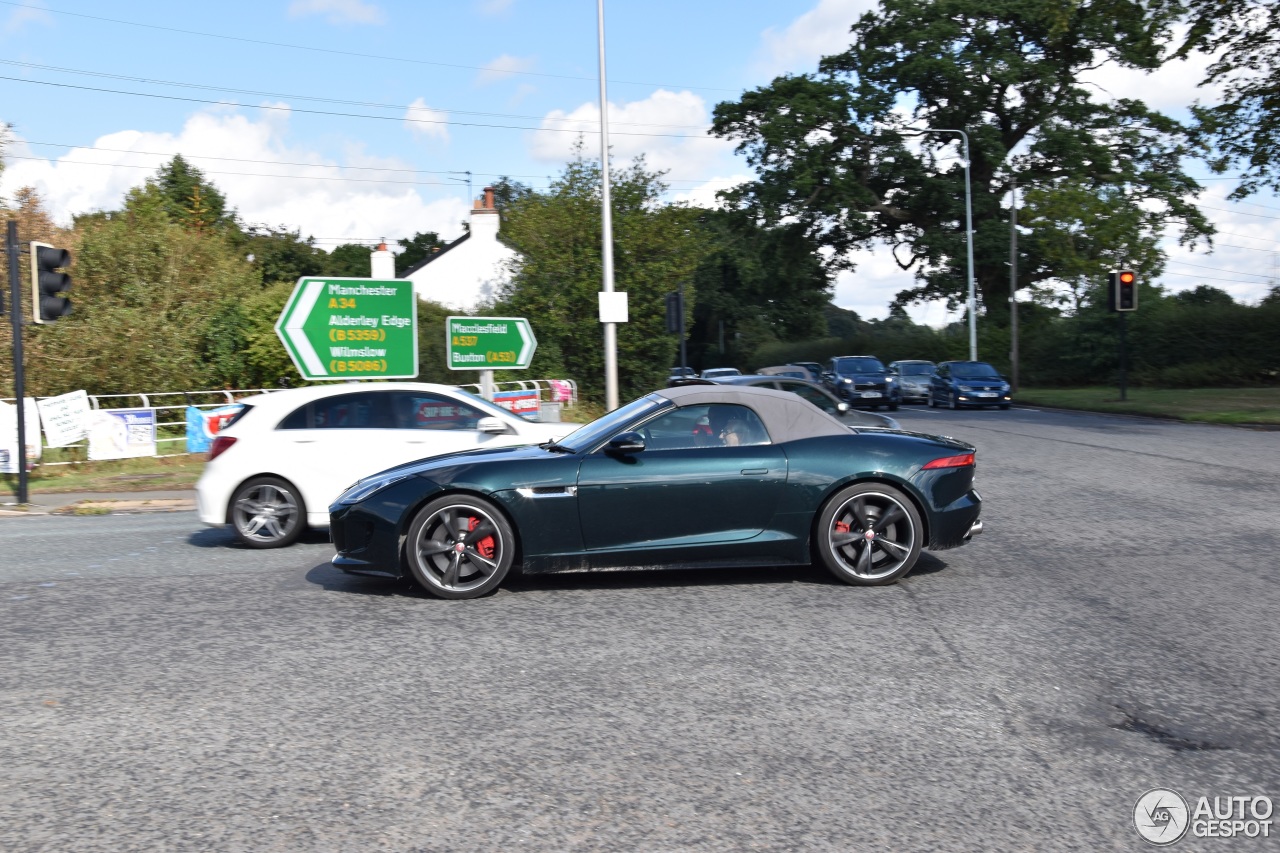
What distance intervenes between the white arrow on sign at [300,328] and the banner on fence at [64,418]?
4.39 metres

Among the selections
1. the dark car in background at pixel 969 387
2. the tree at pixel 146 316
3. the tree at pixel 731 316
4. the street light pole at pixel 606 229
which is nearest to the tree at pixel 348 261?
the tree at pixel 731 316

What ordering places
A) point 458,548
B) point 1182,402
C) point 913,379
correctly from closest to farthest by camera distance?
point 458,548, point 1182,402, point 913,379

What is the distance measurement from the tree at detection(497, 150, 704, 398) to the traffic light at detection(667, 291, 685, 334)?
7.27 m

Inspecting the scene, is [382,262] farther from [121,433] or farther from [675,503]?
[675,503]

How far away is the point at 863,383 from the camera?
122 ft

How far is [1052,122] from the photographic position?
45.6 metres

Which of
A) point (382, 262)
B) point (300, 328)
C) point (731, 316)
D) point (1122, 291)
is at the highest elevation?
point (382, 262)

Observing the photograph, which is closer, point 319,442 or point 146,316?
point 319,442

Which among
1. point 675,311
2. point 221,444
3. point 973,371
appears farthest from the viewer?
point 973,371

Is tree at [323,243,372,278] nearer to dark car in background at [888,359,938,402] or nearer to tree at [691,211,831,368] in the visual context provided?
tree at [691,211,831,368]

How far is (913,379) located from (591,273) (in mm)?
16255

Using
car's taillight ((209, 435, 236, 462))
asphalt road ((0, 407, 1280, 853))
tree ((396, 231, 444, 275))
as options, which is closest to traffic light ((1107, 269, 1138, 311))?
asphalt road ((0, 407, 1280, 853))

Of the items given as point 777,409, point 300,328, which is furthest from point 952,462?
point 300,328

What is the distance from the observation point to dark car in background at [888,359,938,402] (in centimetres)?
4167
